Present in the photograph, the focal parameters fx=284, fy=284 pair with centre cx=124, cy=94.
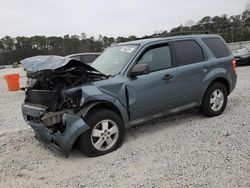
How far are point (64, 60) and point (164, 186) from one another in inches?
91.9

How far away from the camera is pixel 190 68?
18.1 feet

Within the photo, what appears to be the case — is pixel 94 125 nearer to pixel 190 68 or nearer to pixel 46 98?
pixel 46 98

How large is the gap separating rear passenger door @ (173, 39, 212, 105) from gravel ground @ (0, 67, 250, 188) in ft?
2.03

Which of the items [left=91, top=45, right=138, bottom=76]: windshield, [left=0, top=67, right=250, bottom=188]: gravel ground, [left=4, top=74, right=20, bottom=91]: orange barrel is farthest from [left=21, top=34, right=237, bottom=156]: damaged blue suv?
[left=4, top=74, right=20, bottom=91]: orange barrel

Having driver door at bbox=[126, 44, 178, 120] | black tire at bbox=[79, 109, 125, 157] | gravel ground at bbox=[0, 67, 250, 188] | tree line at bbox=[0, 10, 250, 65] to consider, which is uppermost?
tree line at bbox=[0, 10, 250, 65]

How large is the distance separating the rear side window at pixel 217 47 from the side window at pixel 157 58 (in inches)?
46.5

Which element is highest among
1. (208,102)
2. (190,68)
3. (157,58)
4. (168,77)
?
(157,58)

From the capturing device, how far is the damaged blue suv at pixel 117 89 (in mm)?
4234

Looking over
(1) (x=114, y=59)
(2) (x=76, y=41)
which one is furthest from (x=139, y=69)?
(2) (x=76, y=41)

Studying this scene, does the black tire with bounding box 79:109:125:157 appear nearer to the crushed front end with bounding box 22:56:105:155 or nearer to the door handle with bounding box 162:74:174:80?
the crushed front end with bounding box 22:56:105:155

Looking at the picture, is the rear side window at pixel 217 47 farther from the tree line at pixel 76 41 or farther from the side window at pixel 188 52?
the tree line at pixel 76 41

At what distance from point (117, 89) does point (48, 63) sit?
1.16 m

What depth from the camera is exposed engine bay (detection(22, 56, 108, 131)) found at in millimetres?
4199

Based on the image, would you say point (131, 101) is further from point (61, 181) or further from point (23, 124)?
point (23, 124)
